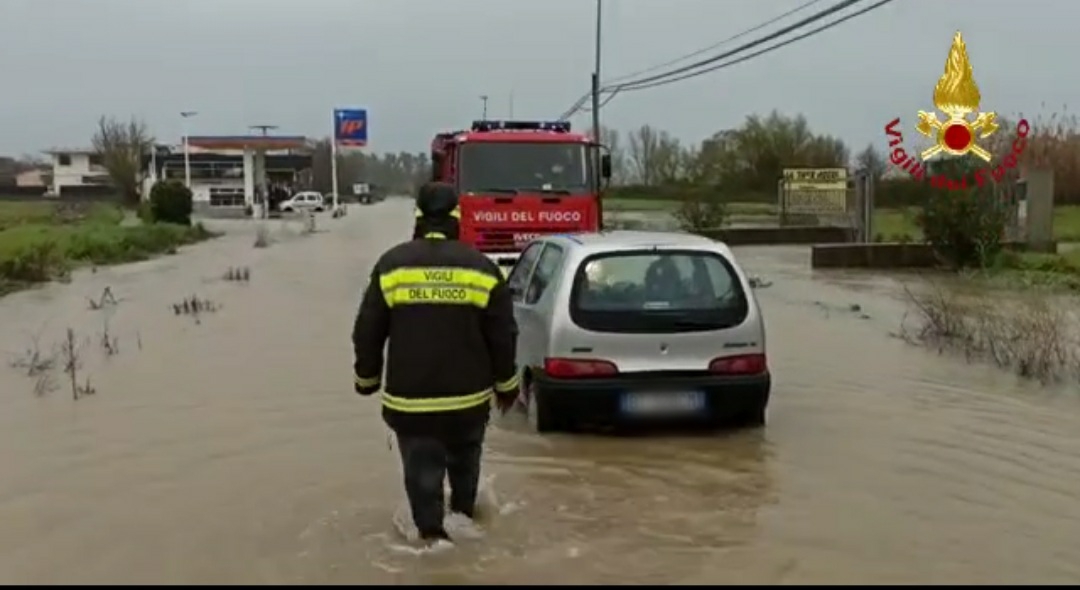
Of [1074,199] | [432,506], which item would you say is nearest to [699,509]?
[432,506]

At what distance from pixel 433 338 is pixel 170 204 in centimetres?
4344

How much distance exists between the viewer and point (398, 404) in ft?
18.2

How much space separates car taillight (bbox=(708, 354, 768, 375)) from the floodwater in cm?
50

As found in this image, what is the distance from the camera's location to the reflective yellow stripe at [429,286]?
5465 millimetres

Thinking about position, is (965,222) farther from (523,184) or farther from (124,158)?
(124,158)

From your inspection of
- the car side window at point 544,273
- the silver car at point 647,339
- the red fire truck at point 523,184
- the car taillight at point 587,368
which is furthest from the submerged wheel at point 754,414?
the red fire truck at point 523,184

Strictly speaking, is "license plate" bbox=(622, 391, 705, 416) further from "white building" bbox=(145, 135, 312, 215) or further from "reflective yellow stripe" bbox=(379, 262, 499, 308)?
"white building" bbox=(145, 135, 312, 215)

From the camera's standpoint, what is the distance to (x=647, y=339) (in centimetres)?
809

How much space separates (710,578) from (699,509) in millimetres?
1197

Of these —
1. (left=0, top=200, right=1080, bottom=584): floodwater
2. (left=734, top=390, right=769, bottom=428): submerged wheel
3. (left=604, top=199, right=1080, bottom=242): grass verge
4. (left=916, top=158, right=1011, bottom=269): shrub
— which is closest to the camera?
(left=0, top=200, right=1080, bottom=584): floodwater

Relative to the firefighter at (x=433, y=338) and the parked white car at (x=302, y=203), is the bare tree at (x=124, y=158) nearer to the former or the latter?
the parked white car at (x=302, y=203)

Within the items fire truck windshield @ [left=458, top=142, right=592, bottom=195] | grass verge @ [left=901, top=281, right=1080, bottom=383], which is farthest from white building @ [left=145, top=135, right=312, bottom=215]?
grass verge @ [left=901, top=281, right=1080, bottom=383]

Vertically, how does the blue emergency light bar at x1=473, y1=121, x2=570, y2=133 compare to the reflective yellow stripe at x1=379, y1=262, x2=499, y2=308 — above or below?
above

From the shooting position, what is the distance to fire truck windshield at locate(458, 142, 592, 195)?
705 inches
